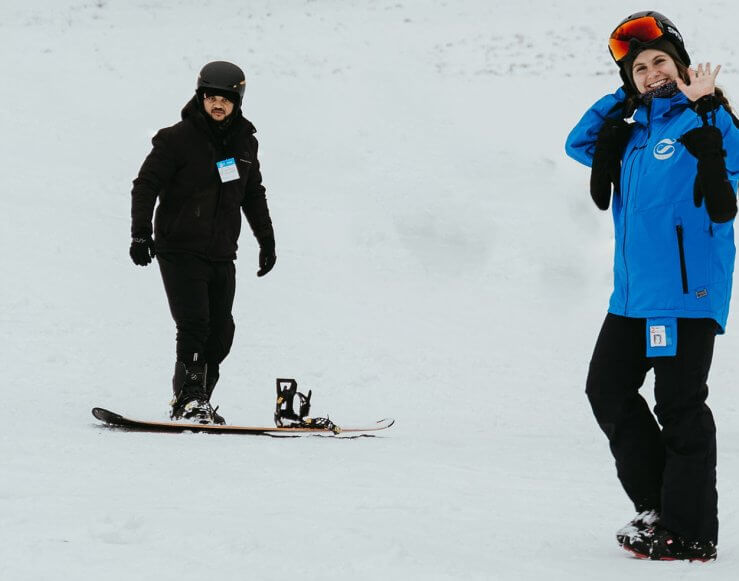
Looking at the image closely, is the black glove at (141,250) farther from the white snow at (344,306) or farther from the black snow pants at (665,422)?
the black snow pants at (665,422)

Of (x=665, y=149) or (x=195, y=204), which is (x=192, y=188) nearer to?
(x=195, y=204)

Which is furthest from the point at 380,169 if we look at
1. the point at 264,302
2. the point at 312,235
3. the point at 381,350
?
the point at 381,350

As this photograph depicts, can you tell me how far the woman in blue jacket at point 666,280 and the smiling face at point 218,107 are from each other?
10.3 feet

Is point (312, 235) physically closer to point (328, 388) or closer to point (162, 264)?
point (328, 388)

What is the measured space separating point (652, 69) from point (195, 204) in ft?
11.0

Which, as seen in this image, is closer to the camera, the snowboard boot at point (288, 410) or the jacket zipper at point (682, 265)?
the jacket zipper at point (682, 265)

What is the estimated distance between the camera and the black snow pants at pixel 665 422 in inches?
128

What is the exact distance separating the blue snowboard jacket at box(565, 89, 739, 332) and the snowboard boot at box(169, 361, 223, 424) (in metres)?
3.12

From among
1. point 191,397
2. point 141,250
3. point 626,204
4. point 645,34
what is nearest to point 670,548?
point 626,204

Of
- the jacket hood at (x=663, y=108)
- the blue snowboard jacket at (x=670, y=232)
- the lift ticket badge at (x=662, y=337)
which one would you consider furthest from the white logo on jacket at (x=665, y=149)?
the lift ticket badge at (x=662, y=337)

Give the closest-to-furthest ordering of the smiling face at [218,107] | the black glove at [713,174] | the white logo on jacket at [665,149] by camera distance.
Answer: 1. the black glove at [713,174]
2. the white logo on jacket at [665,149]
3. the smiling face at [218,107]

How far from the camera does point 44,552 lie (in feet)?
8.70

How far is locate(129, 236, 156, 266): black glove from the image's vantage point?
584cm

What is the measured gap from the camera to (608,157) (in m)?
3.57
